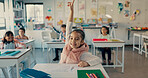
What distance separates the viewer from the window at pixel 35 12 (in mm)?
7258

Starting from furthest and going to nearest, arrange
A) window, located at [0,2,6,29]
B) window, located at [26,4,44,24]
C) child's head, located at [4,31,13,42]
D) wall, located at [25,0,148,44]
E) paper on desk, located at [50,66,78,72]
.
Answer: window, located at [26,4,44,24] < wall, located at [25,0,148,44] < window, located at [0,2,6,29] < child's head, located at [4,31,13,42] < paper on desk, located at [50,66,78,72]

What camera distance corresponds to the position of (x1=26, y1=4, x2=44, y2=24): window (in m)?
7.26

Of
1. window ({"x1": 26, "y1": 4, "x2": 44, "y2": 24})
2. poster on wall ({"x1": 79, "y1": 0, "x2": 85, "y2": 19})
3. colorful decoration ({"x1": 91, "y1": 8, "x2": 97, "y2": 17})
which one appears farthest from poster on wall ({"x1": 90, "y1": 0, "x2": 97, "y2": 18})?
window ({"x1": 26, "y1": 4, "x2": 44, "y2": 24})

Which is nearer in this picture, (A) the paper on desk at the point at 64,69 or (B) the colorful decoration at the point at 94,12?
(A) the paper on desk at the point at 64,69

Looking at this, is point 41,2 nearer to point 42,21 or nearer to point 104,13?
point 42,21

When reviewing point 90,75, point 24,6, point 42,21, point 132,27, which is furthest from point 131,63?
point 24,6

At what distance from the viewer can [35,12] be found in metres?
7.32

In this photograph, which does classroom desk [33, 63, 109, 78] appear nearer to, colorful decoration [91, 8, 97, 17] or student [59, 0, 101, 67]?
student [59, 0, 101, 67]

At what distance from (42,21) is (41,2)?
0.87 m

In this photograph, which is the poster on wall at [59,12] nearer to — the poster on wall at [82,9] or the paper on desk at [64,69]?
the poster on wall at [82,9]

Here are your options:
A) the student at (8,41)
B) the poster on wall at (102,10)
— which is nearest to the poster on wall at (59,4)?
the poster on wall at (102,10)

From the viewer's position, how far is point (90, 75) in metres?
1.29

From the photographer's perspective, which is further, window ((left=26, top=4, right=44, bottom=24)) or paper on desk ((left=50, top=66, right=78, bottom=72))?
window ((left=26, top=4, right=44, bottom=24))

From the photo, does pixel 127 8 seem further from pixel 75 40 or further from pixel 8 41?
pixel 75 40
